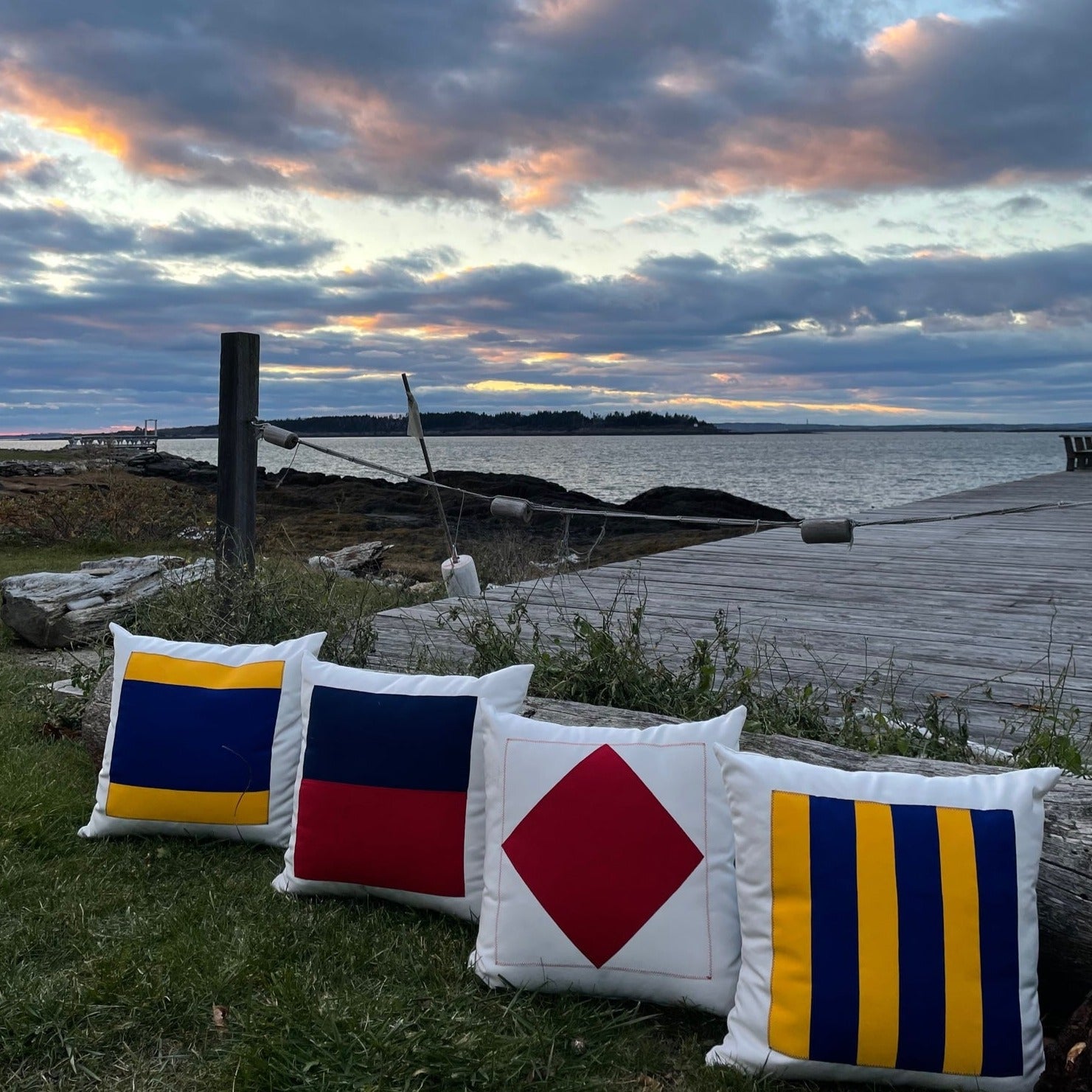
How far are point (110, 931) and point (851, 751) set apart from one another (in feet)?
6.72

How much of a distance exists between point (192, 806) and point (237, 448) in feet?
6.65

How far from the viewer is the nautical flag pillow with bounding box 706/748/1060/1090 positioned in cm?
192

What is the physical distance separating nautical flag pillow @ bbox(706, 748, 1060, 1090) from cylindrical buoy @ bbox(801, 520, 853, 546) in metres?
2.03

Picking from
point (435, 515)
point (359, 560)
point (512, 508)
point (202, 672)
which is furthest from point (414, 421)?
point (435, 515)

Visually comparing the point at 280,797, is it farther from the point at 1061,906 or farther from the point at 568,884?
the point at 1061,906

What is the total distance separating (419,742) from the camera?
8.50 ft

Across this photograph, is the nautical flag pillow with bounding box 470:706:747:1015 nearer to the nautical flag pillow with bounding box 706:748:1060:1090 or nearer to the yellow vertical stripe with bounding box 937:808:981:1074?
the nautical flag pillow with bounding box 706:748:1060:1090

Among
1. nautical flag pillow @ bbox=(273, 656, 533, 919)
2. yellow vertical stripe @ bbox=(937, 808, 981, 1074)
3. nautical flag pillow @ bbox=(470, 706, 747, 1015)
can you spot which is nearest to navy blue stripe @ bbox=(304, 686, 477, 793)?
nautical flag pillow @ bbox=(273, 656, 533, 919)

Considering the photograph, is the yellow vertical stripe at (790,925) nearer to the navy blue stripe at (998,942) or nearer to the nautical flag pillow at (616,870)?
the nautical flag pillow at (616,870)

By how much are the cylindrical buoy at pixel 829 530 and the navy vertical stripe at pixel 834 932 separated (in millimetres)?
2107

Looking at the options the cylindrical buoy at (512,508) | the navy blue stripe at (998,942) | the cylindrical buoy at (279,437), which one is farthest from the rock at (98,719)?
the navy blue stripe at (998,942)

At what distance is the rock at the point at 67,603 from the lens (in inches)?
255

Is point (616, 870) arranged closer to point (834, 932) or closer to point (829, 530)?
point (834, 932)

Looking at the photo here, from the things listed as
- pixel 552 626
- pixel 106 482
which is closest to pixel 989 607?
pixel 552 626
